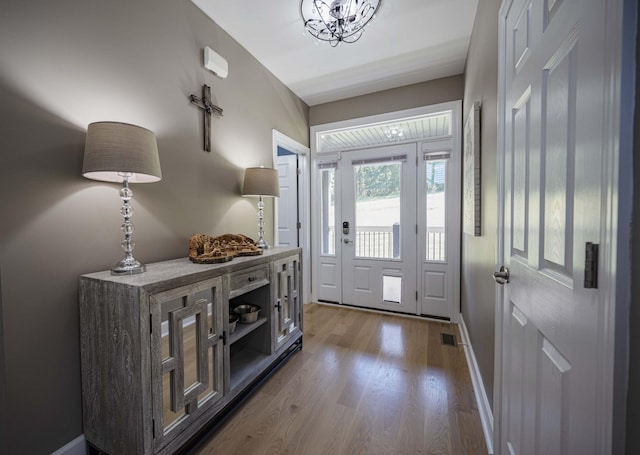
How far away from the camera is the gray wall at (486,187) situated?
145cm

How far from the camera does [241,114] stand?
2361 millimetres

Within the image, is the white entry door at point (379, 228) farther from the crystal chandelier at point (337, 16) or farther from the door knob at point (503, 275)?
the door knob at point (503, 275)

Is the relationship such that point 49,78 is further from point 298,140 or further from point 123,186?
point 298,140

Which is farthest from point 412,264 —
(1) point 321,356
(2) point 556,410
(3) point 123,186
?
(3) point 123,186

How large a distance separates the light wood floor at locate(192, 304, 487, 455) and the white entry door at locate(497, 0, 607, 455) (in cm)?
46

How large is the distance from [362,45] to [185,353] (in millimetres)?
2728

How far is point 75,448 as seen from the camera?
4.13 ft

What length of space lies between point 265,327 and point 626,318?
1880 millimetres

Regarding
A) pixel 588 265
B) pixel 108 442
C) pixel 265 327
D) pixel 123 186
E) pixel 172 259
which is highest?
pixel 123 186

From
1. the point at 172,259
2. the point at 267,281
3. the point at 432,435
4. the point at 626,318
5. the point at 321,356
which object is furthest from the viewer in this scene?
the point at 321,356

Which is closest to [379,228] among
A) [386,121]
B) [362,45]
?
[386,121]

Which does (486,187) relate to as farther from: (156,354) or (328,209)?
(328,209)

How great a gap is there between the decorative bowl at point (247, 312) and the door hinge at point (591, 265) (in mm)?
1743

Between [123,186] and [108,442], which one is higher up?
[123,186]
